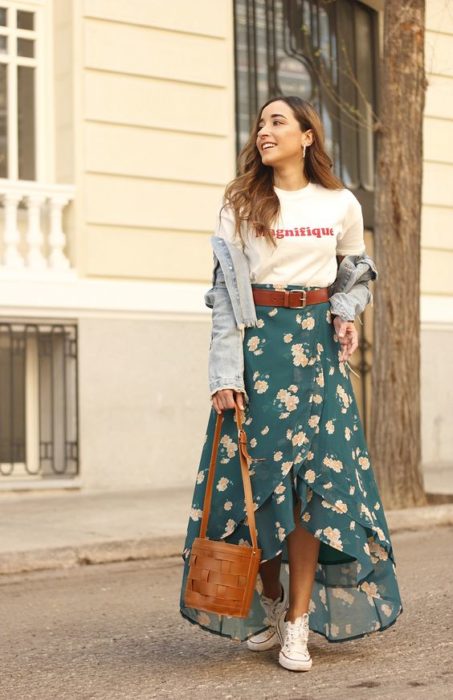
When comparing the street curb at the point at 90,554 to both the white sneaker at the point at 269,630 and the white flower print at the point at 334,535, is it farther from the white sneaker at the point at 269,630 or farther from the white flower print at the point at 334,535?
the white flower print at the point at 334,535

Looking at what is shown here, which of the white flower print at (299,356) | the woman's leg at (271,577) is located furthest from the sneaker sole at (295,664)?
the white flower print at (299,356)

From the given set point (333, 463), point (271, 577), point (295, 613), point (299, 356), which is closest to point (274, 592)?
point (271, 577)

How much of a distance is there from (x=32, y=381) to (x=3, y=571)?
411 centimetres

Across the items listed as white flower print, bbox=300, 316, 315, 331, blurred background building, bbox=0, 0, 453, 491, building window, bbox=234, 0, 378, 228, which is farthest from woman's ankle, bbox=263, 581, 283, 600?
building window, bbox=234, 0, 378, 228

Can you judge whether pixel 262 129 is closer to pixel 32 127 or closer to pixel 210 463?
pixel 210 463

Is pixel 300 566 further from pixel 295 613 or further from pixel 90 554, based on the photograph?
pixel 90 554

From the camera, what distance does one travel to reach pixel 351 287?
16.2ft

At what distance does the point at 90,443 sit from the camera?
11516mm

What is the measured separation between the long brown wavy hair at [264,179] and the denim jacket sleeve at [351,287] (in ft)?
0.93

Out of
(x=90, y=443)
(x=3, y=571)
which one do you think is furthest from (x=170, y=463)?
(x=3, y=571)

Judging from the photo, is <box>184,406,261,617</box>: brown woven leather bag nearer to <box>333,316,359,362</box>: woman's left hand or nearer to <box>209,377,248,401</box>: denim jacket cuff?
<box>209,377,248,401</box>: denim jacket cuff

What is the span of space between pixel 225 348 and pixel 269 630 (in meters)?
1.06

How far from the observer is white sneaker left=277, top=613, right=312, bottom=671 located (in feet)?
15.2

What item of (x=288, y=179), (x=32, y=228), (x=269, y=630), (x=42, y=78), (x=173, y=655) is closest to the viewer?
(x=288, y=179)
